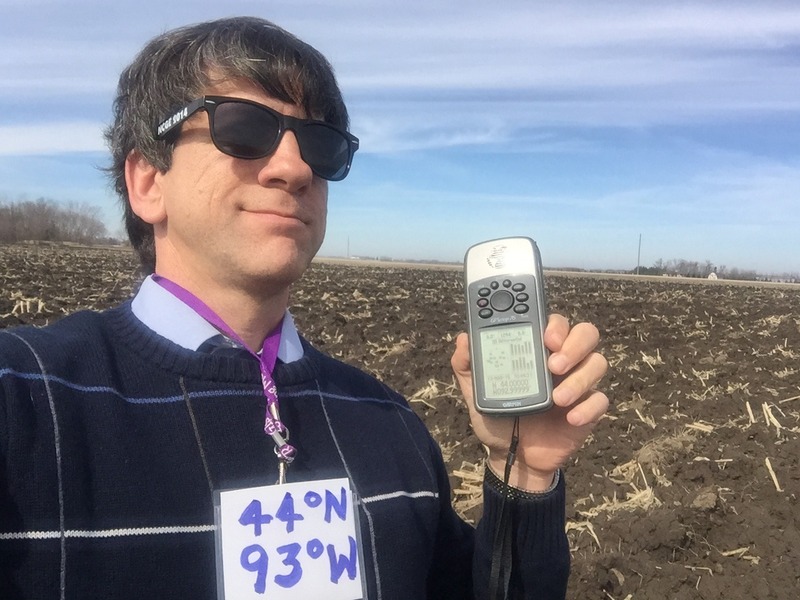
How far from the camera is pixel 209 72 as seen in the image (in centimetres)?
195

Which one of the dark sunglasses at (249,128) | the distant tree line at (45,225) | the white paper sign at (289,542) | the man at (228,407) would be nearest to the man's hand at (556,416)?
the man at (228,407)

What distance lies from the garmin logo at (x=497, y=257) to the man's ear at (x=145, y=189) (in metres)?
0.89

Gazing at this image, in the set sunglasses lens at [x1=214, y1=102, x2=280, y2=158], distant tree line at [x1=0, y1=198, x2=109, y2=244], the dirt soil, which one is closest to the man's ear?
sunglasses lens at [x1=214, y1=102, x2=280, y2=158]

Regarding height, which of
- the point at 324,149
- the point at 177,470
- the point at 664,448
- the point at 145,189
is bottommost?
the point at 664,448

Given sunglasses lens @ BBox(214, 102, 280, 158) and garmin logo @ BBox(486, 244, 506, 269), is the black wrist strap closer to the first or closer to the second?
garmin logo @ BBox(486, 244, 506, 269)

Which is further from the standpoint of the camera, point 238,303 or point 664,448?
point 664,448

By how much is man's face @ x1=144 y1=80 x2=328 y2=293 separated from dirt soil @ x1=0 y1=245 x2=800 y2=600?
1.51 m

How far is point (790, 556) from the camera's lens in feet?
15.2

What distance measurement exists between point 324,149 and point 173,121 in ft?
1.31

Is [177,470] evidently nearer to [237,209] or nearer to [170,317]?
[170,317]

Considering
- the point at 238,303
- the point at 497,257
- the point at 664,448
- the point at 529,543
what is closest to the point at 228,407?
the point at 238,303

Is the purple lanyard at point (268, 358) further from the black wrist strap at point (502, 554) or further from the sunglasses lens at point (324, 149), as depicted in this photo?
the black wrist strap at point (502, 554)

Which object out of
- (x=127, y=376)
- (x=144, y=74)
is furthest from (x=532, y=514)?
(x=144, y=74)

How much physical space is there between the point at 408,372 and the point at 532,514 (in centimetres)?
821
